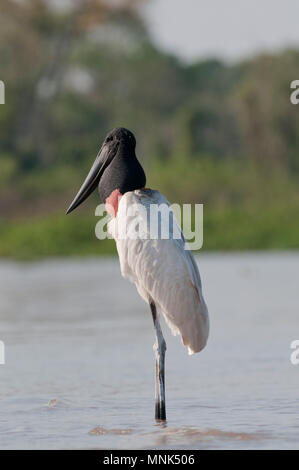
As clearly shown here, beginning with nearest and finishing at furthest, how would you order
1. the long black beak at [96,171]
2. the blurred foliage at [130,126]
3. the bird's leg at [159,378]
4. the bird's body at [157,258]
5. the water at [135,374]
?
the water at [135,374], the bird's body at [157,258], the bird's leg at [159,378], the long black beak at [96,171], the blurred foliage at [130,126]

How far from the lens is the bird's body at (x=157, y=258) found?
5258 millimetres

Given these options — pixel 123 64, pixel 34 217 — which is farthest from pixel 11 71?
pixel 34 217

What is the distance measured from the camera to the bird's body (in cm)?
526

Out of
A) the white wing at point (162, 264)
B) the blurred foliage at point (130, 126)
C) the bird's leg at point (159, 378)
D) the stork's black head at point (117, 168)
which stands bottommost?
the bird's leg at point (159, 378)

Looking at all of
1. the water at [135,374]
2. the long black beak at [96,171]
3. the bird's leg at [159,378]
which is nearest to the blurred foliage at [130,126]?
the water at [135,374]

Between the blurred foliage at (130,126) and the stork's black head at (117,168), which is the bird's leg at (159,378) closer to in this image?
the stork's black head at (117,168)

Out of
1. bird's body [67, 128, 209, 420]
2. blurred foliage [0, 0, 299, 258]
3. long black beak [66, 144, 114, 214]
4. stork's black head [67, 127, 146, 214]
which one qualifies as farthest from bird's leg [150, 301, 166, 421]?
blurred foliage [0, 0, 299, 258]

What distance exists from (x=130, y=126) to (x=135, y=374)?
2908 cm

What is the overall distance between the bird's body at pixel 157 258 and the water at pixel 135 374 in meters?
0.41

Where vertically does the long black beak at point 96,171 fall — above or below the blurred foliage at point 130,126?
below

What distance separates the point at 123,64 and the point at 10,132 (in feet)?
25.4
